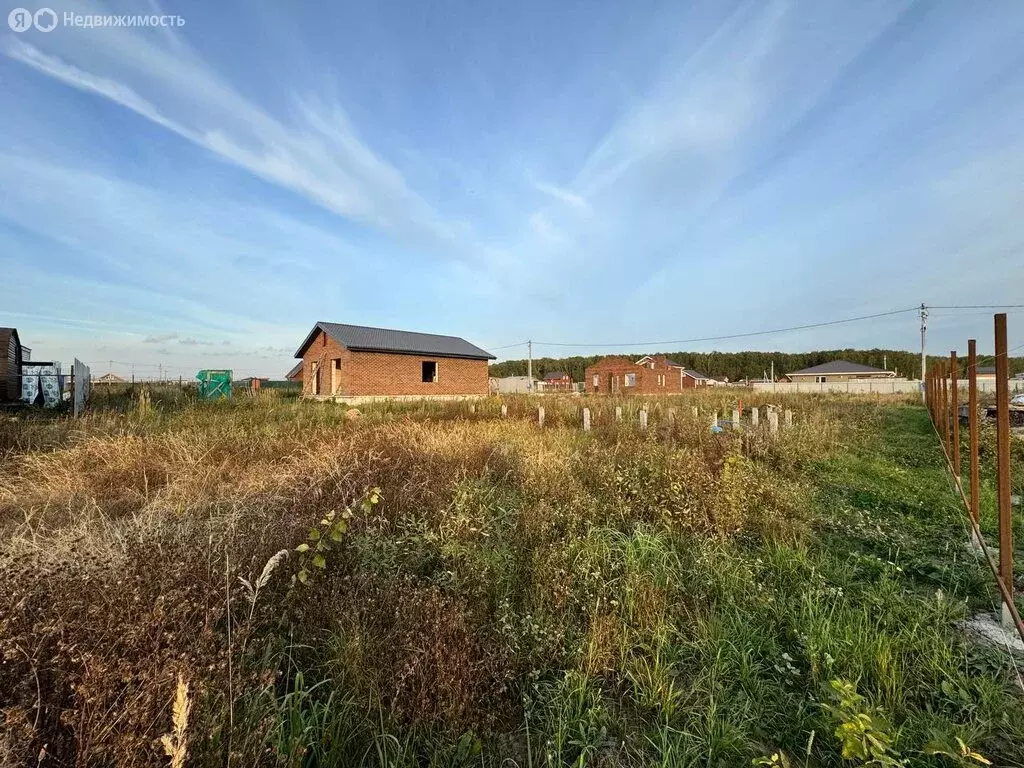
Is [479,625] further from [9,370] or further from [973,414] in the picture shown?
[9,370]

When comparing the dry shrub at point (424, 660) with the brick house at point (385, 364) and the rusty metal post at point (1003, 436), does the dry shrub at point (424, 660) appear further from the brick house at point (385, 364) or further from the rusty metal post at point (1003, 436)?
the brick house at point (385, 364)

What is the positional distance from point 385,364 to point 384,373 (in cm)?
44

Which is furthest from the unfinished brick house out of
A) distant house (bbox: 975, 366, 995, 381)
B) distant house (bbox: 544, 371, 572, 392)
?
distant house (bbox: 975, 366, 995, 381)

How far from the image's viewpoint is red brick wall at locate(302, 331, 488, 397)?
20078 mm

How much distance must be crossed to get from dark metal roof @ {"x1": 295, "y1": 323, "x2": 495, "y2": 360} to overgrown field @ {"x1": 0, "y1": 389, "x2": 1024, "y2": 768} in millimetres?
16432

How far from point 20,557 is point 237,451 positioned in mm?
4055

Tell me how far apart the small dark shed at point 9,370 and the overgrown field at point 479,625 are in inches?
347

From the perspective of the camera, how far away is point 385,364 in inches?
831

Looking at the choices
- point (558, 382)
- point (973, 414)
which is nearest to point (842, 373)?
point (558, 382)

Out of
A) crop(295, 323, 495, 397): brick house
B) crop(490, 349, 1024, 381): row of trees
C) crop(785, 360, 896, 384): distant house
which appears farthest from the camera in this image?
crop(490, 349, 1024, 381): row of trees

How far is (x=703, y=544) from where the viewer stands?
347 centimetres

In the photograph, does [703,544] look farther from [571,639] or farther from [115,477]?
[115,477]

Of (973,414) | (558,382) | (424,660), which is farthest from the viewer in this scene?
(558,382)

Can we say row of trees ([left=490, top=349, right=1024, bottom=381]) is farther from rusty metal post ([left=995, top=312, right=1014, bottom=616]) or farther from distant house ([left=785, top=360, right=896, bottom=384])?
rusty metal post ([left=995, top=312, right=1014, bottom=616])
